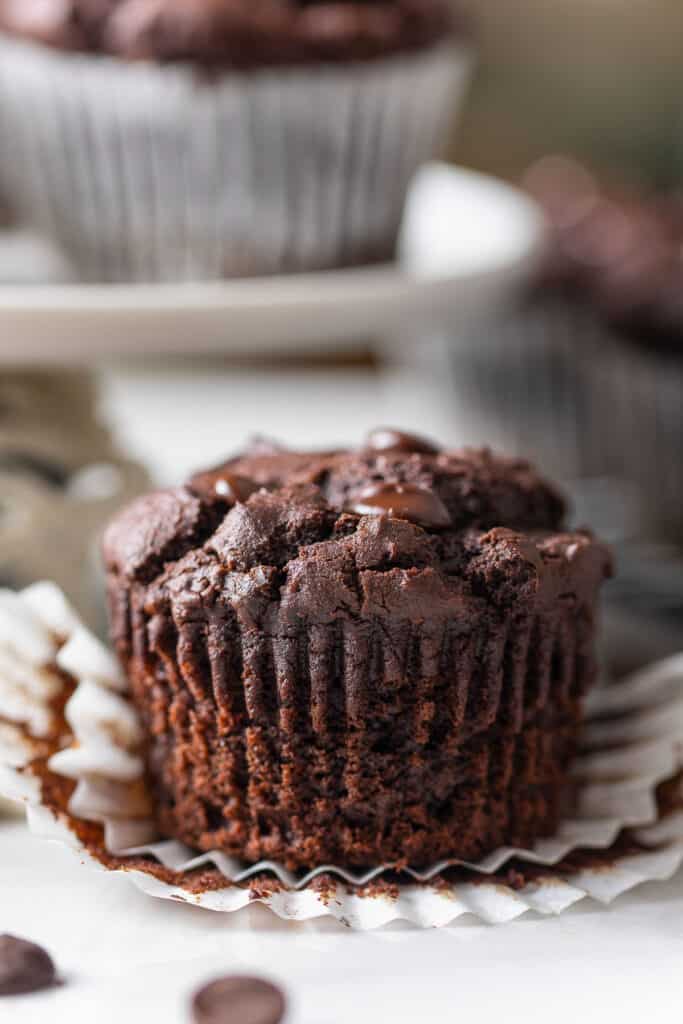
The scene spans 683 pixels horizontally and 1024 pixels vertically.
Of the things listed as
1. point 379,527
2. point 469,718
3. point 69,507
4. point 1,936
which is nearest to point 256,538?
point 379,527

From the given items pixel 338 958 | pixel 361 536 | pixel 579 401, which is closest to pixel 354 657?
pixel 361 536

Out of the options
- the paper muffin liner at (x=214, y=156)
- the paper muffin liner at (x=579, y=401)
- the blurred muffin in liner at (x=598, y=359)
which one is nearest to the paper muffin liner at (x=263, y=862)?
the paper muffin liner at (x=214, y=156)

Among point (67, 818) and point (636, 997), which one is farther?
point (67, 818)

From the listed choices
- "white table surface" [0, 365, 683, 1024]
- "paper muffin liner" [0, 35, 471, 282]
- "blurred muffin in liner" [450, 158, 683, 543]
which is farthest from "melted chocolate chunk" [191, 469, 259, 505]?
"blurred muffin in liner" [450, 158, 683, 543]

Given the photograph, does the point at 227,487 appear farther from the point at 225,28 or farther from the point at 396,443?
the point at 225,28

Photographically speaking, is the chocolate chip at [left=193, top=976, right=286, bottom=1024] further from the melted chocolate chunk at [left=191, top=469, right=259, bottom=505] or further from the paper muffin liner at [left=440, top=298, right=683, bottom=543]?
the paper muffin liner at [left=440, top=298, right=683, bottom=543]

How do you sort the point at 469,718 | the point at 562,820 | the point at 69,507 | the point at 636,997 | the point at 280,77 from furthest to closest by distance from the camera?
the point at 280,77, the point at 69,507, the point at 562,820, the point at 469,718, the point at 636,997

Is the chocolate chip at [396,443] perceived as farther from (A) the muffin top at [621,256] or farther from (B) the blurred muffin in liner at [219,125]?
(A) the muffin top at [621,256]

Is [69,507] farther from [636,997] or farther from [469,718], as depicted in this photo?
[636,997]
